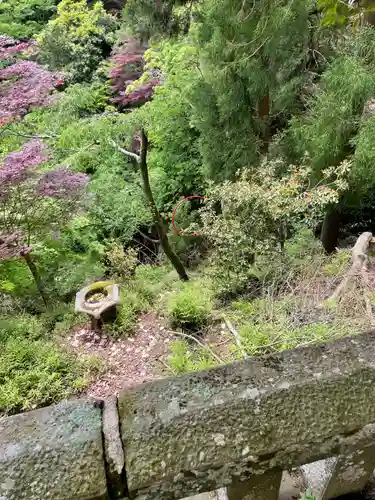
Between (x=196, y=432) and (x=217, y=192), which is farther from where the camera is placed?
(x=217, y=192)

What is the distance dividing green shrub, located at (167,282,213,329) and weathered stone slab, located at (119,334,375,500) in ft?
12.5

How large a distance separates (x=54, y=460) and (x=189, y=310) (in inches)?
157

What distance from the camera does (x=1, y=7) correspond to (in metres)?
10.6

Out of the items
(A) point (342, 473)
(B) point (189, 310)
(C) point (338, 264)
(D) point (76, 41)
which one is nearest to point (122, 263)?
(B) point (189, 310)

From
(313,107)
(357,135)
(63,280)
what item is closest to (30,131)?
(63,280)

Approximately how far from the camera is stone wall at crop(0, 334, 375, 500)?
852 mm

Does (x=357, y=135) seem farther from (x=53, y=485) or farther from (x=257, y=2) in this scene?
(x=53, y=485)

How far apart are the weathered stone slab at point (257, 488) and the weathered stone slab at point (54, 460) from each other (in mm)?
400

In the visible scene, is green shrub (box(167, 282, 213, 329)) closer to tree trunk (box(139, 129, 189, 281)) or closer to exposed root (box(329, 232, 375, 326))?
tree trunk (box(139, 129, 189, 281))

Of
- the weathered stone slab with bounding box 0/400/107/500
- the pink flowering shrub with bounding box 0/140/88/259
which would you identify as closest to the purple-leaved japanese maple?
the pink flowering shrub with bounding box 0/140/88/259

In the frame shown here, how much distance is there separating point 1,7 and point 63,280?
8.67 meters

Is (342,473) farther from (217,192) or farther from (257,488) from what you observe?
(217,192)

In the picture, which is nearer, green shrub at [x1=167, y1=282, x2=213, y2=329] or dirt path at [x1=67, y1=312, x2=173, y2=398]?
dirt path at [x1=67, y1=312, x2=173, y2=398]

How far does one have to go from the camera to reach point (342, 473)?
116 centimetres
